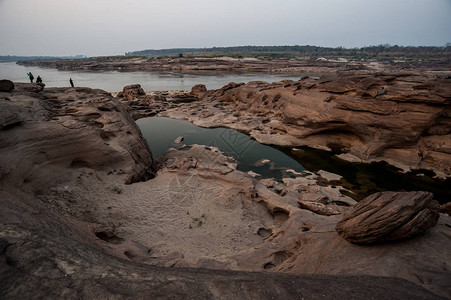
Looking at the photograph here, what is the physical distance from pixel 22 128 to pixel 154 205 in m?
5.88

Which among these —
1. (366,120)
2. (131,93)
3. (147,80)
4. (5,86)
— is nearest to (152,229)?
(5,86)

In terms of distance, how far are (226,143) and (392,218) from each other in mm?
14775

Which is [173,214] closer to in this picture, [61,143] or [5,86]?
[61,143]

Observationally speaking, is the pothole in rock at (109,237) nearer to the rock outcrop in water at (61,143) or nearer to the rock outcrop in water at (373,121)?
the rock outcrop in water at (61,143)

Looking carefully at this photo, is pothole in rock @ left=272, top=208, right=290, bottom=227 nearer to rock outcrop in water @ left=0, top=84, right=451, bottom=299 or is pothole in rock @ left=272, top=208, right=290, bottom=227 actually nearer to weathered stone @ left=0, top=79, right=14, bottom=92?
rock outcrop in water @ left=0, top=84, right=451, bottom=299

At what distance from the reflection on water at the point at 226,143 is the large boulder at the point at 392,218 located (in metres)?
8.73

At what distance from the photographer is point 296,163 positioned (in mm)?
15500

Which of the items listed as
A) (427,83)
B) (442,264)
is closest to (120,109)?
(442,264)

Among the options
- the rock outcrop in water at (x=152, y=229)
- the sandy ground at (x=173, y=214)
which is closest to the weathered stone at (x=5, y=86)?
the rock outcrop in water at (x=152, y=229)

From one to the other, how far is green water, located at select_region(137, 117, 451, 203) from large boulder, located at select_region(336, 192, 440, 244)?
7565 millimetres

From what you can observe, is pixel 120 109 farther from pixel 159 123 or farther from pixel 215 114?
pixel 215 114

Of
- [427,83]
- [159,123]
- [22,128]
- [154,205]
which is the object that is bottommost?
[154,205]

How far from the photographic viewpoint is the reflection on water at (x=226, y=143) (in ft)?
49.0

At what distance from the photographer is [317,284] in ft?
10.3
